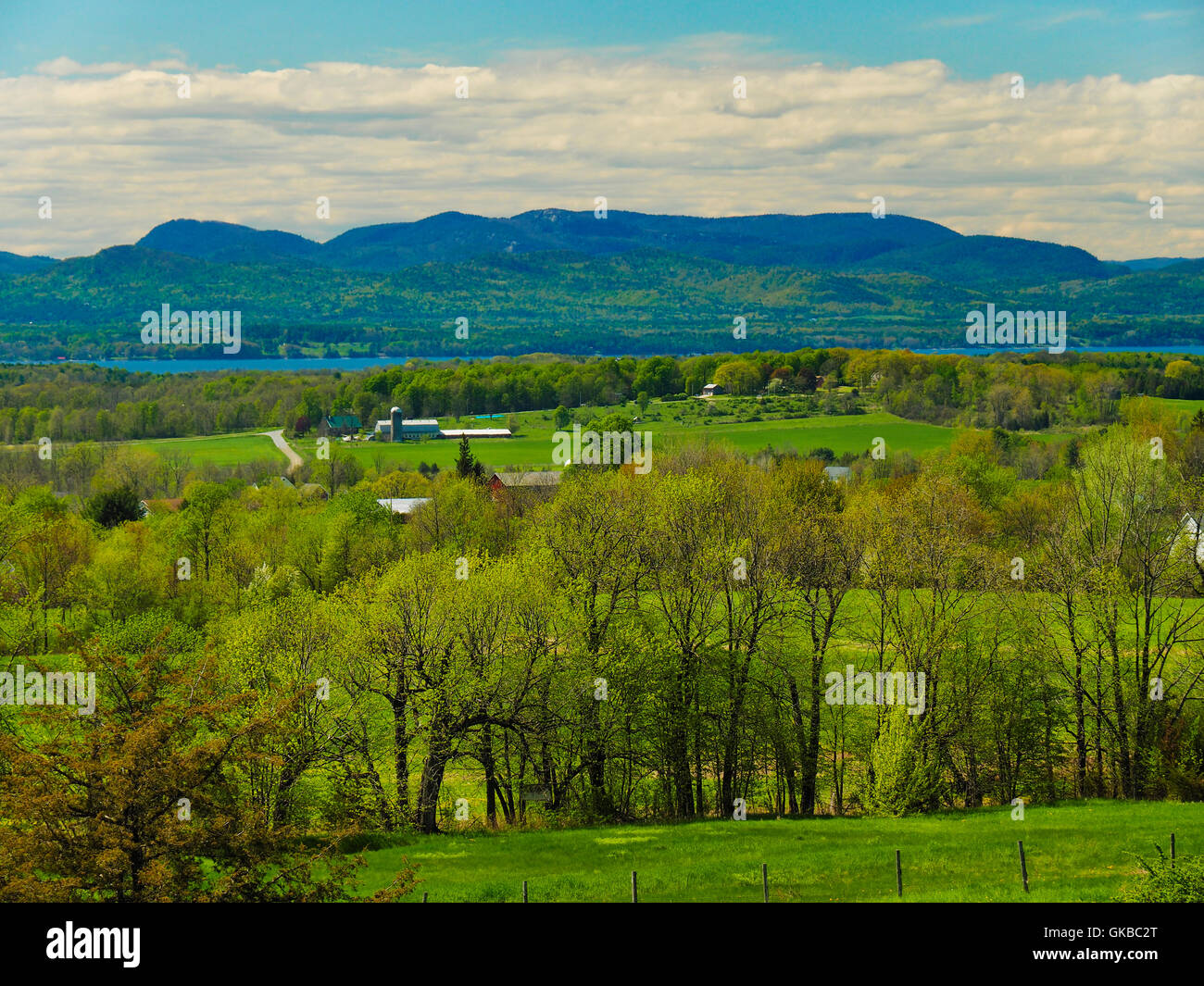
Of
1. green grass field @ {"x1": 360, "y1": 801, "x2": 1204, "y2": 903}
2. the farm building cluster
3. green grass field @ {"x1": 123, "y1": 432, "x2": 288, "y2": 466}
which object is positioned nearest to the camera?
green grass field @ {"x1": 360, "y1": 801, "x2": 1204, "y2": 903}

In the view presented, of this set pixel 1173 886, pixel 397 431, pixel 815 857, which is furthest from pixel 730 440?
pixel 1173 886

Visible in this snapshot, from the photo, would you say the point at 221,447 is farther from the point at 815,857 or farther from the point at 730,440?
the point at 815,857

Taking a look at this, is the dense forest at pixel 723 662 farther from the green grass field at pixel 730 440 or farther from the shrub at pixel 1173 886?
the green grass field at pixel 730 440

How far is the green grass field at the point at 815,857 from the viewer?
21.6m

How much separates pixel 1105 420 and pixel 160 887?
382 feet

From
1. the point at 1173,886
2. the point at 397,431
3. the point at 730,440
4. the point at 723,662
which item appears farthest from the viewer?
the point at 397,431

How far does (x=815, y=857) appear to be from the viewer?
24531 millimetres

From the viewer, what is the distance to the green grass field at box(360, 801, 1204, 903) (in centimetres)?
2159

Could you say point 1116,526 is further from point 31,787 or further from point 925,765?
point 31,787

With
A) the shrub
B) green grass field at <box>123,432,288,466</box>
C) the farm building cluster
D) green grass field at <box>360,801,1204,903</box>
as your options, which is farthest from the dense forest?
the farm building cluster

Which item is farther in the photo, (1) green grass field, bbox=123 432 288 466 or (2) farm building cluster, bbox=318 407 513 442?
(2) farm building cluster, bbox=318 407 513 442

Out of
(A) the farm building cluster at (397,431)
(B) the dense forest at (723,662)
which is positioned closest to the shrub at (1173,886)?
(B) the dense forest at (723,662)

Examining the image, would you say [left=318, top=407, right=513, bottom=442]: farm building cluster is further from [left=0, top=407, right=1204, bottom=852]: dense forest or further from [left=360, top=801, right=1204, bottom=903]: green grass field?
[left=360, top=801, right=1204, bottom=903]: green grass field
